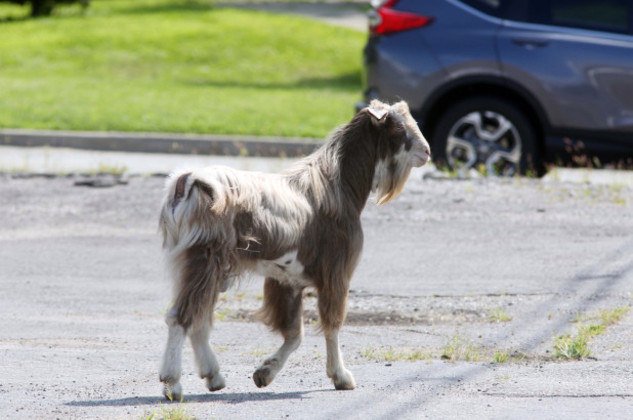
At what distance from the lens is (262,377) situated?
4.70 m

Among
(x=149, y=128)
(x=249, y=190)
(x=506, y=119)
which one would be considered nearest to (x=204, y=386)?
(x=249, y=190)

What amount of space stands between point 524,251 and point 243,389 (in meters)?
3.36

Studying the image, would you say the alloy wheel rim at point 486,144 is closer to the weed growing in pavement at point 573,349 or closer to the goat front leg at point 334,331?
the weed growing in pavement at point 573,349

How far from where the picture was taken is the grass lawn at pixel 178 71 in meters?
13.7

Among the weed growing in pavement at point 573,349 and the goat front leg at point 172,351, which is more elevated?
the goat front leg at point 172,351

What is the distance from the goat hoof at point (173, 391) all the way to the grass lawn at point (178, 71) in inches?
337

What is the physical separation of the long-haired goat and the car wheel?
4.85m

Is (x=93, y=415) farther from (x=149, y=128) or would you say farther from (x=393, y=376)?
(x=149, y=128)

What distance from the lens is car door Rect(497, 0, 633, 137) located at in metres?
9.43

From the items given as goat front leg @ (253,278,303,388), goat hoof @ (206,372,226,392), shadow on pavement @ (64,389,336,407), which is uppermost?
goat front leg @ (253,278,303,388)

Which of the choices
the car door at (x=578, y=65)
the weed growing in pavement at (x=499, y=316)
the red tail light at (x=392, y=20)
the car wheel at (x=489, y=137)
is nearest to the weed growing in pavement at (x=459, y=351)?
the weed growing in pavement at (x=499, y=316)

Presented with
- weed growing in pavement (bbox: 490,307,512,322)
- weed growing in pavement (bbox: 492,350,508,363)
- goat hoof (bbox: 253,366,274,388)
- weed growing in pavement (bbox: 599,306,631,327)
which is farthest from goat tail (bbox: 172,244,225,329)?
weed growing in pavement (bbox: 599,306,631,327)

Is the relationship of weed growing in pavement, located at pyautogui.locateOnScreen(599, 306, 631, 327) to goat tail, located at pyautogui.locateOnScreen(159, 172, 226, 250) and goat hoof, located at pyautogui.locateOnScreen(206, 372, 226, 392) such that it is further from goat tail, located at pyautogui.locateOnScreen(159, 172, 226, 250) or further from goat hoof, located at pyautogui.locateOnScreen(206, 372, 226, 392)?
goat tail, located at pyautogui.locateOnScreen(159, 172, 226, 250)

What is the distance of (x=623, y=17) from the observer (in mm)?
9648
